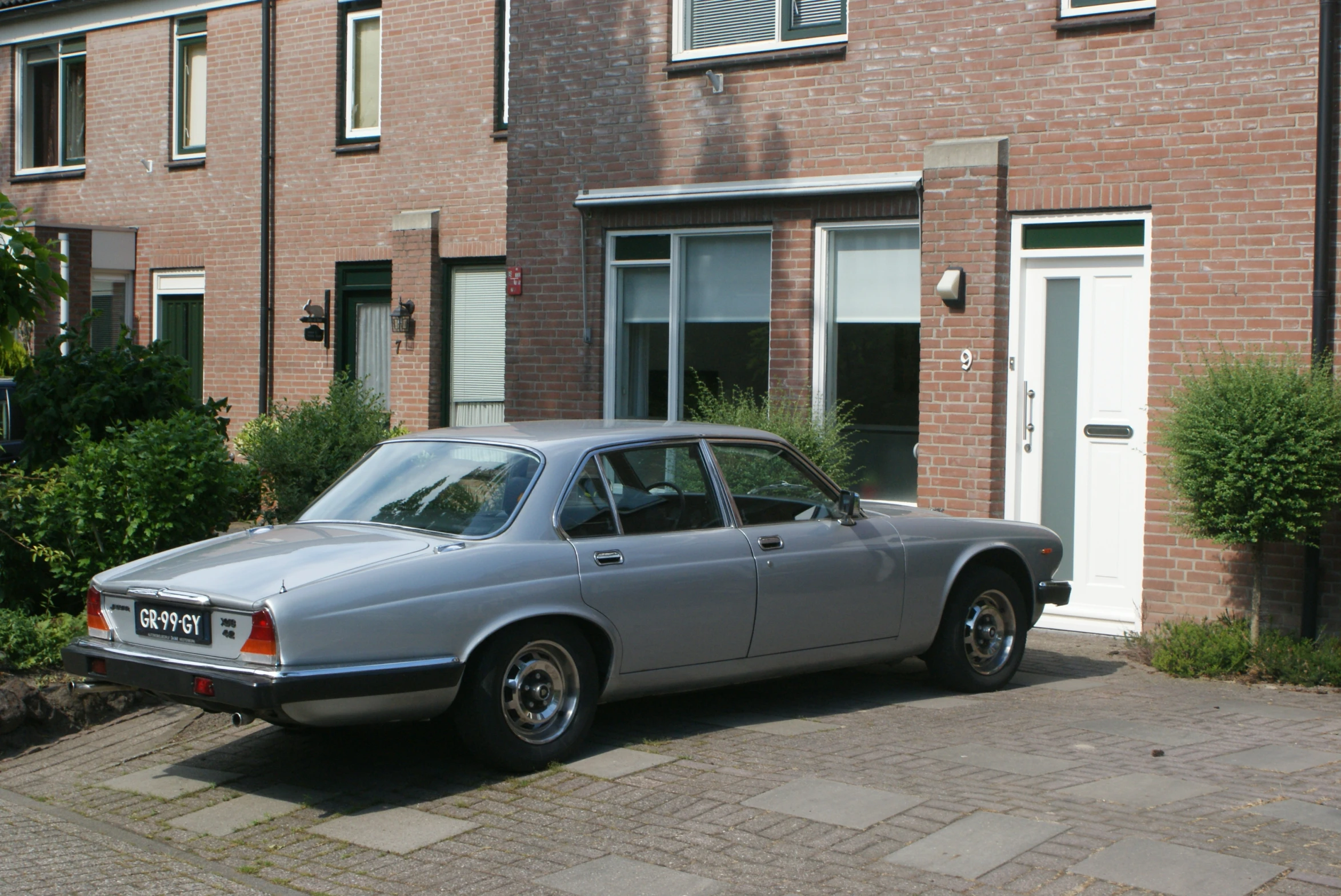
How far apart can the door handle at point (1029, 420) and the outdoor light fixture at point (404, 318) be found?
25.9ft

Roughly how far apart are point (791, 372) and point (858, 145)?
1.79 m

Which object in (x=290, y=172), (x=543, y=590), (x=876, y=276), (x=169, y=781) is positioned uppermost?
(x=290, y=172)

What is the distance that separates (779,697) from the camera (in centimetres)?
771

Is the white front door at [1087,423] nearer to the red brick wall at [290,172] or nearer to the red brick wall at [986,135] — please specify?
the red brick wall at [986,135]

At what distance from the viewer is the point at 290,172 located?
17.2 meters

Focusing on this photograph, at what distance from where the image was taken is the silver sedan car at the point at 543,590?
5609 mm

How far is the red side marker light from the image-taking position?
619cm

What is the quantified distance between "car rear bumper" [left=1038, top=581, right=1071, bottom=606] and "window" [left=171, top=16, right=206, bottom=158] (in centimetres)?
1362

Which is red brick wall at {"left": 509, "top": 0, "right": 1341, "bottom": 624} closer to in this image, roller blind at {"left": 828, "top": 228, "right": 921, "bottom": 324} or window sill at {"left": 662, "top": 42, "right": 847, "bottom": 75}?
window sill at {"left": 662, "top": 42, "right": 847, "bottom": 75}

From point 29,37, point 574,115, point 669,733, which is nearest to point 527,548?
point 669,733

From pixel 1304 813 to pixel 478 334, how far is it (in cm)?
1144

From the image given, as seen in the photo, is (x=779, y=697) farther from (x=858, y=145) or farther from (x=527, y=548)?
(x=858, y=145)

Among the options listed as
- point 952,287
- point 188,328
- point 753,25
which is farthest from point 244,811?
point 188,328

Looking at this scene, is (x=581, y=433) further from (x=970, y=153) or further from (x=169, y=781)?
(x=970, y=153)
